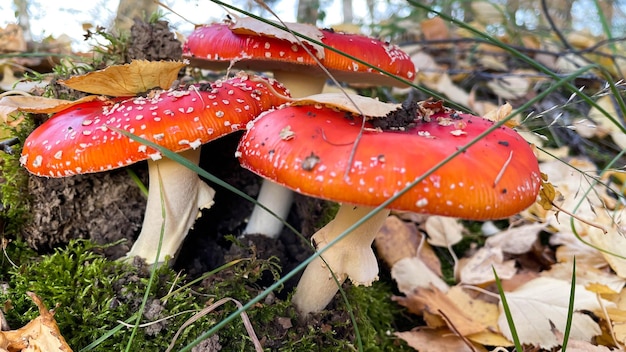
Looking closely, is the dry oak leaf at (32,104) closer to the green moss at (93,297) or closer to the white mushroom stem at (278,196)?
the green moss at (93,297)

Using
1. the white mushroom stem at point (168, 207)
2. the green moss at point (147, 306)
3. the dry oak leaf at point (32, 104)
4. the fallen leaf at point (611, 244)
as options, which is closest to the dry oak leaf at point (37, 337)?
the green moss at point (147, 306)

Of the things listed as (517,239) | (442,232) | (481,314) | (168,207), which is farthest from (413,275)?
(168,207)

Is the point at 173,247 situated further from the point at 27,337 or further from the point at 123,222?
the point at 27,337

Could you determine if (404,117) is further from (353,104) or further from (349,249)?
(349,249)

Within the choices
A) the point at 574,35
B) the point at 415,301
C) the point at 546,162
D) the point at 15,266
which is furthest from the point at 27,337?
the point at 574,35

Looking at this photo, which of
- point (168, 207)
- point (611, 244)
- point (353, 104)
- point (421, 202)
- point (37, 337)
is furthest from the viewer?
point (611, 244)
